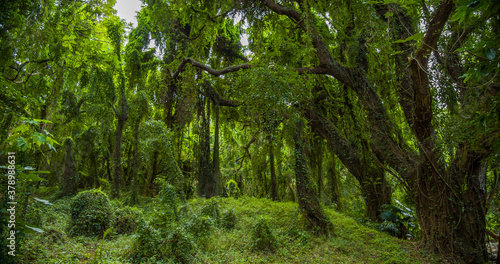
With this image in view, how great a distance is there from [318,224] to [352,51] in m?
3.80

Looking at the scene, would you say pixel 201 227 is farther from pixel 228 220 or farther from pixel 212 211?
pixel 212 211

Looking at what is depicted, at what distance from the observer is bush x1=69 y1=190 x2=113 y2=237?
5.45 metres

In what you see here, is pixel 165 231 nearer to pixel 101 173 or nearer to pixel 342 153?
pixel 342 153

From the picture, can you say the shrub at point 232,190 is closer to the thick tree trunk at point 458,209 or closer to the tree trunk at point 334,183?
the tree trunk at point 334,183

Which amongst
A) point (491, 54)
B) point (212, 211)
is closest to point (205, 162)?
point (212, 211)

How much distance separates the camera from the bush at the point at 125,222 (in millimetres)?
5840

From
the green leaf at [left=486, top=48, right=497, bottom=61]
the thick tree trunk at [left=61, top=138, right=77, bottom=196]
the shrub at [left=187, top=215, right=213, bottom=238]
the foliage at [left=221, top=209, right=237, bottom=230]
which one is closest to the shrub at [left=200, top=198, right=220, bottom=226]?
the foliage at [left=221, top=209, right=237, bottom=230]

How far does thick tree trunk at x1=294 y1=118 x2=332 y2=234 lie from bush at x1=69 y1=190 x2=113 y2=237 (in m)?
4.30

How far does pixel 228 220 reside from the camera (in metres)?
6.23

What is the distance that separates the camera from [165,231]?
4.44 m

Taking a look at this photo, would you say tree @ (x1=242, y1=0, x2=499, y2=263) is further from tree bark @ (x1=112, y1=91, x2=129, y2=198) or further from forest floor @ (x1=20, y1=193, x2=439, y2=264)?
tree bark @ (x1=112, y1=91, x2=129, y2=198)

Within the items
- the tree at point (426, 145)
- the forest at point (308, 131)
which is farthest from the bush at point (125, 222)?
the tree at point (426, 145)

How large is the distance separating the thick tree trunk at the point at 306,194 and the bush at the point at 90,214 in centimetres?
430

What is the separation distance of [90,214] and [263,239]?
3.73 meters
